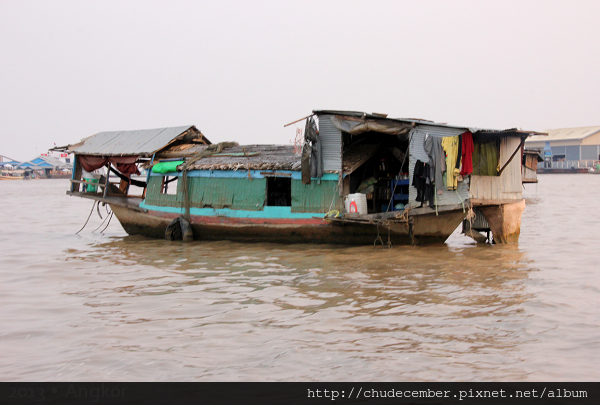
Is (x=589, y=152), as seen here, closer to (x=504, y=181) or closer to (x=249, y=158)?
(x=504, y=181)

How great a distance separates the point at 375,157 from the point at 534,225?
649 centimetres

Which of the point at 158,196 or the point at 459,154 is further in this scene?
the point at 158,196

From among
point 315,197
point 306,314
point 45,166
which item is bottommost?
point 306,314

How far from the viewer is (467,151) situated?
10609 millimetres

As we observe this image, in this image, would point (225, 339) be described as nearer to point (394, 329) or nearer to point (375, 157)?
point (394, 329)

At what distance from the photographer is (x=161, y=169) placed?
14008mm

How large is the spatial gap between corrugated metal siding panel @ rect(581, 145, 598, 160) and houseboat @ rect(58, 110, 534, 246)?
55647 millimetres

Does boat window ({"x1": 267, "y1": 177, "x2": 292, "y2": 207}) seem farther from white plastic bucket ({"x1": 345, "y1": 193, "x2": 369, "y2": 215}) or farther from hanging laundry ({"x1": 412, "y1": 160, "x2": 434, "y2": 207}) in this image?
hanging laundry ({"x1": 412, "y1": 160, "x2": 434, "y2": 207})

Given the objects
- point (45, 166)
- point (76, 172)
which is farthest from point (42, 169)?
point (76, 172)

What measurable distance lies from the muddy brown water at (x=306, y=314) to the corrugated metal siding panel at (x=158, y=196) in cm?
269

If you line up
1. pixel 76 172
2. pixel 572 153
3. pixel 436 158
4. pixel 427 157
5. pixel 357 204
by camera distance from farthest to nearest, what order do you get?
pixel 572 153, pixel 76 172, pixel 357 204, pixel 427 157, pixel 436 158

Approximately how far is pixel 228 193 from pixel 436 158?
17.5 feet

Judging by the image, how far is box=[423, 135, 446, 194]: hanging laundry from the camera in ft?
35.3

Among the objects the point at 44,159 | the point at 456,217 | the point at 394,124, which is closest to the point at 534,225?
the point at 456,217
